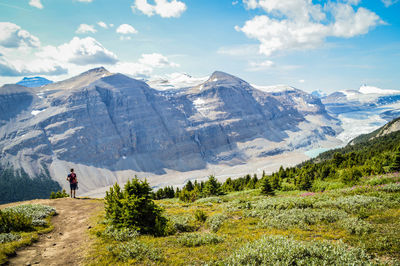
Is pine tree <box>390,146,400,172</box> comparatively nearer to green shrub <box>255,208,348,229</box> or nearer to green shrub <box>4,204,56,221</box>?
green shrub <box>255,208,348,229</box>

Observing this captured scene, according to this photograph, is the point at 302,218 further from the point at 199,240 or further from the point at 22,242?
the point at 22,242

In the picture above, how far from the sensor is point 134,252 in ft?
33.7

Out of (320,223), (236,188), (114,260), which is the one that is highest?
(114,260)

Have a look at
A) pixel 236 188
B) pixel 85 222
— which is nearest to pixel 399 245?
pixel 85 222

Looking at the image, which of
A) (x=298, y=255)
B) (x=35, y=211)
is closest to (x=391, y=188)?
(x=298, y=255)

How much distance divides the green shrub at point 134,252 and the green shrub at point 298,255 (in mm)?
3593

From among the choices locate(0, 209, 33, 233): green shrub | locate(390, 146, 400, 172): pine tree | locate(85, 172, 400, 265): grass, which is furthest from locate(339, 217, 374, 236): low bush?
locate(390, 146, 400, 172): pine tree

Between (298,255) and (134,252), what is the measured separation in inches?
290

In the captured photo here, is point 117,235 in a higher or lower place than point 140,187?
lower

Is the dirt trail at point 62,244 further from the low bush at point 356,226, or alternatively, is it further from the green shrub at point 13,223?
the low bush at point 356,226

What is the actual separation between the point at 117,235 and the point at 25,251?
4376 millimetres

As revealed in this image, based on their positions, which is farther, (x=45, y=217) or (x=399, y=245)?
(x=45, y=217)

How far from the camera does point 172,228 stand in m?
14.6

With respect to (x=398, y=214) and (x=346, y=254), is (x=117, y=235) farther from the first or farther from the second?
(x=398, y=214)
